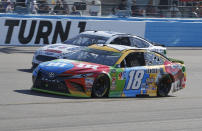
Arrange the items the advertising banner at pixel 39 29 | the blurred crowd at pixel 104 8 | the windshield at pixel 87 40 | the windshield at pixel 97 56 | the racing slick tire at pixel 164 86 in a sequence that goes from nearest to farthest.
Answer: the windshield at pixel 97 56, the racing slick tire at pixel 164 86, the windshield at pixel 87 40, the advertising banner at pixel 39 29, the blurred crowd at pixel 104 8

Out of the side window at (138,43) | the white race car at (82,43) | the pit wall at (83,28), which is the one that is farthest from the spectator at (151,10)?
the side window at (138,43)

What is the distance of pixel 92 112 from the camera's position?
409 inches

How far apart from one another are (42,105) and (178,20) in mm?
19890

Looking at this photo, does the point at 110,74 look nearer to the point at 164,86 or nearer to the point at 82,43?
the point at 164,86

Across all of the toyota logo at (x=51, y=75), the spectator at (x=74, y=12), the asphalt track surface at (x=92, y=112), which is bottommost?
the asphalt track surface at (x=92, y=112)

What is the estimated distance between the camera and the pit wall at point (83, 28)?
24578 mm

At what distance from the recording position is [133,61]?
43.2 ft

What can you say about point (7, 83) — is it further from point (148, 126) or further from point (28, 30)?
point (28, 30)

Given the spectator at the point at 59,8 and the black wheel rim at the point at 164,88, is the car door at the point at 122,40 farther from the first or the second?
the spectator at the point at 59,8

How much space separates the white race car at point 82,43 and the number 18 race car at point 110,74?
117 inches

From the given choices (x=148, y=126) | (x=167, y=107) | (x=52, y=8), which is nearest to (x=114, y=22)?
(x=52, y=8)

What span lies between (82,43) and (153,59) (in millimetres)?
4073

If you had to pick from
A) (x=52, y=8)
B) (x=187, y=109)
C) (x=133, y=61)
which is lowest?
(x=187, y=109)

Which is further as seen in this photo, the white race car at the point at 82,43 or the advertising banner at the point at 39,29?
the advertising banner at the point at 39,29
